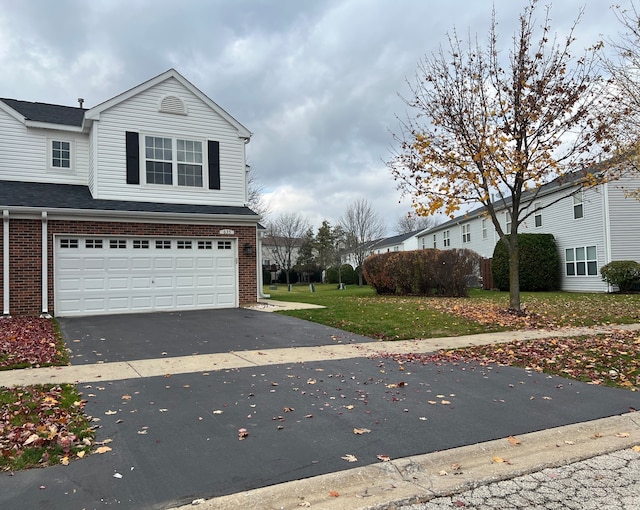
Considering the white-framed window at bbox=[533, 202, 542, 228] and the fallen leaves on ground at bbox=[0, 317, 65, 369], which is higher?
the white-framed window at bbox=[533, 202, 542, 228]

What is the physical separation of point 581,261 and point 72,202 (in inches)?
889

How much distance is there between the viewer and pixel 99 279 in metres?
14.0

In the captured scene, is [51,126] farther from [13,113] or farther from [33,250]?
[33,250]

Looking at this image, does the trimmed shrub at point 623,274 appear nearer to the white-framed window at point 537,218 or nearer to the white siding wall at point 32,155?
the white-framed window at point 537,218

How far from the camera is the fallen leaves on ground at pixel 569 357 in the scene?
7.06m

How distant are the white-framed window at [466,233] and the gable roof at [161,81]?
2276cm

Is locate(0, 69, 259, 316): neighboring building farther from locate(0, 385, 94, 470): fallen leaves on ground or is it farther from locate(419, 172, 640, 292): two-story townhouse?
locate(419, 172, 640, 292): two-story townhouse

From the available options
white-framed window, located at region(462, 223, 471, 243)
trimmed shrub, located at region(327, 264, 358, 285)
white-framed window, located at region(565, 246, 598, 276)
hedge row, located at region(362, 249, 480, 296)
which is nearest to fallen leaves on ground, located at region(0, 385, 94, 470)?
hedge row, located at region(362, 249, 480, 296)

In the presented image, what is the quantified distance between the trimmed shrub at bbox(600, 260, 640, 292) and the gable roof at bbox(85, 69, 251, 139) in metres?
16.7

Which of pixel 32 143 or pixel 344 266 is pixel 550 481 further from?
pixel 344 266

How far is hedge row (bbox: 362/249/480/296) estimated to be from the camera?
21047 millimetres

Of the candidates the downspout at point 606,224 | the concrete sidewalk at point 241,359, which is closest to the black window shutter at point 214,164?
the concrete sidewalk at point 241,359

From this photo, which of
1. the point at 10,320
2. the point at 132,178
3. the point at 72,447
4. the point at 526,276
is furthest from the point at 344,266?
the point at 72,447

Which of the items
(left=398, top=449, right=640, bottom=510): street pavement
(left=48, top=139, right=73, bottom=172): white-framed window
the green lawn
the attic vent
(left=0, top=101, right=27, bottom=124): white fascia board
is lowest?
(left=398, top=449, right=640, bottom=510): street pavement
